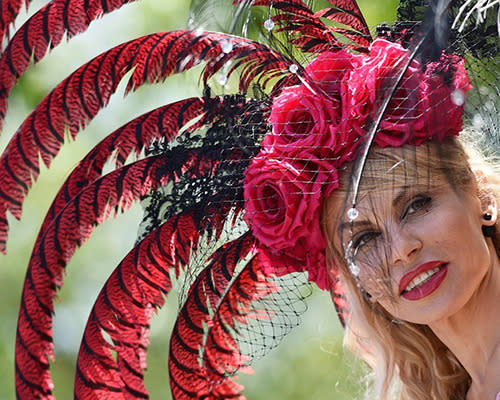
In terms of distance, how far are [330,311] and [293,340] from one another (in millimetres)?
565

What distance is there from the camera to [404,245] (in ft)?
4.71

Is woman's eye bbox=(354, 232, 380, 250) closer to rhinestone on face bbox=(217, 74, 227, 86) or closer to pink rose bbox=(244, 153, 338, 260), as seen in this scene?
pink rose bbox=(244, 153, 338, 260)

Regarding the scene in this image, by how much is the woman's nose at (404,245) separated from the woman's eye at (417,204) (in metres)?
0.04

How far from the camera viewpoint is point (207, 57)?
161 centimetres

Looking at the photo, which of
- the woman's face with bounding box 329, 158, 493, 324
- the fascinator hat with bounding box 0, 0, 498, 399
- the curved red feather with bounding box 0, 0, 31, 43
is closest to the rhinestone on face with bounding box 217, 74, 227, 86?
the fascinator hat with bounding box 0, 0, 498, 399

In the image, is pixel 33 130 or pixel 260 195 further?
pixel 33 130

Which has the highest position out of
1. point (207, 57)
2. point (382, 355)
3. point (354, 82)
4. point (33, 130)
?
point (33, 130)

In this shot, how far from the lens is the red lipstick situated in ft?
4.75

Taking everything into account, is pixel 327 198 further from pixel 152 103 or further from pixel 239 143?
pixel 152 103

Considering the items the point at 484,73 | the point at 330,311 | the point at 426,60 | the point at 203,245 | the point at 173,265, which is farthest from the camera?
the point at 330,311

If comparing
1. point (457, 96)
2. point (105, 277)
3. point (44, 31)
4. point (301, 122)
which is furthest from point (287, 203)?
point (105, 277)

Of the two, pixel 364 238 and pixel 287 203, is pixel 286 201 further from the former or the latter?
pixel 364 238

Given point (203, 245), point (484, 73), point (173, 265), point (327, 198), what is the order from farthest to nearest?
1. point (173, 265)
2. point (203, 245)
3. point (327, 198)
4. point (484, 73)

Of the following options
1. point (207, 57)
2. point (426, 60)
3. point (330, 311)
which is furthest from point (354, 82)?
point (330, 311)
